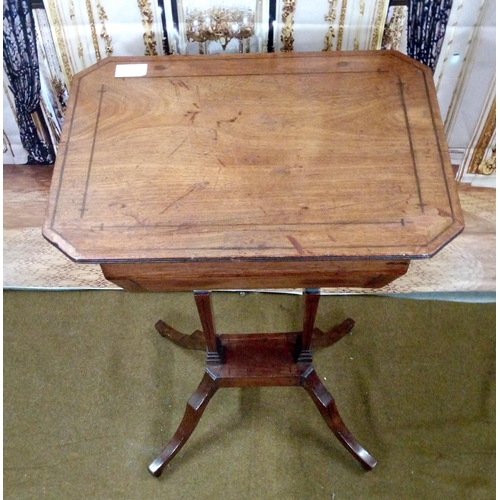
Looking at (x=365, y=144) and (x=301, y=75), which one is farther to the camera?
(x=301, y=75)

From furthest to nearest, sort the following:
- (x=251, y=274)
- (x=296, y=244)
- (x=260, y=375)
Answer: (x=260, y=375) → (x=251, y=274) → (x=296, y=244)

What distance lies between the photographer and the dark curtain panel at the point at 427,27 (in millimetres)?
1303

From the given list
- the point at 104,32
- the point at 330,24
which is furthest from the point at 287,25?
the point at 104,32

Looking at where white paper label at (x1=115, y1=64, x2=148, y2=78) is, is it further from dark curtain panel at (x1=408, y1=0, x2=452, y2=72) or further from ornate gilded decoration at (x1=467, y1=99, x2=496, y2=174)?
ornate gilded decoration at (x1=467, y1=99, x2=496, y2=174)

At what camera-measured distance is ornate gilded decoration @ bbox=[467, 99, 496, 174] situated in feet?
5.01

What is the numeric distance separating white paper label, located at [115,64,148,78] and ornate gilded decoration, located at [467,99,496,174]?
923 millimetres

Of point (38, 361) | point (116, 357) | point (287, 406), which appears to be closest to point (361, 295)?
point (287, 406)

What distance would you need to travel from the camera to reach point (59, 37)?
53.7 inches

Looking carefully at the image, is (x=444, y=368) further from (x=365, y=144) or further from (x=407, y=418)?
(x=365, y=144)

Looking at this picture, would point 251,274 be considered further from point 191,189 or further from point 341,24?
point 341,24

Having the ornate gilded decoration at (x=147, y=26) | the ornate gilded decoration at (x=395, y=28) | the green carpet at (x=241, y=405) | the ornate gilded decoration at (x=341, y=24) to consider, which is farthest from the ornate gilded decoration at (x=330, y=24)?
the green carpet at (x=241, y=405)

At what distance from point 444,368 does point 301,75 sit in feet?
3.32

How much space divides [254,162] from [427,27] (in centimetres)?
63

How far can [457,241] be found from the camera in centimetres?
177
